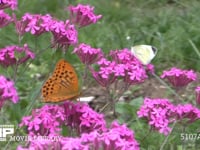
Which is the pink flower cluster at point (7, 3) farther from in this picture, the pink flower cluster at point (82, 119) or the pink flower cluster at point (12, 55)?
the pink flower cluster at point (82, 119)

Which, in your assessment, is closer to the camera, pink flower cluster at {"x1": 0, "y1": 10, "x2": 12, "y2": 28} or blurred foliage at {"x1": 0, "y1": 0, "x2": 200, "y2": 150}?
pink flower cluster at {"x1": 0, "y1": 10, "x2": 12, "y2": 28}

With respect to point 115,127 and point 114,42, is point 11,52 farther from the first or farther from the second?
point 114,42

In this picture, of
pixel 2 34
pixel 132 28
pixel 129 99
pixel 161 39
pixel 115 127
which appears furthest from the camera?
pixel 132 28

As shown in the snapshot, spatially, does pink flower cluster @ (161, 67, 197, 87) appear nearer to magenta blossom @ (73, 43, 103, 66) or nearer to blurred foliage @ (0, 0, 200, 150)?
magenta blossom @ (73, 43, 103, 66)

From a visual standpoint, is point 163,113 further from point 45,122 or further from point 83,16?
point 83,16

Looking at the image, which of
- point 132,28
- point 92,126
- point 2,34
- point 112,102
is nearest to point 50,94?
point 92,126

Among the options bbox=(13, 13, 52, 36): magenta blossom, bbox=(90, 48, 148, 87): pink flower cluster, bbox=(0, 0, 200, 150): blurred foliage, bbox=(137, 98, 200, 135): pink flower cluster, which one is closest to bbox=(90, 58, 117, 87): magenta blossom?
bbox=(90, 48, 148, 87): pink flower cluster

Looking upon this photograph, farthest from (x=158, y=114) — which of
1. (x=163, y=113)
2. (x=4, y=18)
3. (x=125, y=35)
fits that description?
(x=125, y=35)
